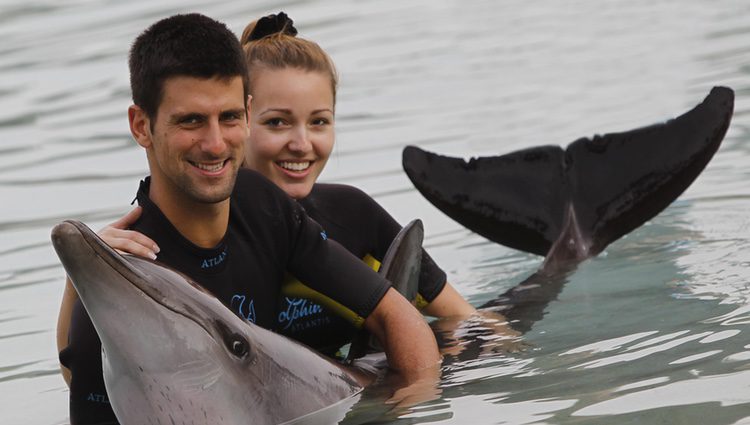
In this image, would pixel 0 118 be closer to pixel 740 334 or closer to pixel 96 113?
pixel 96 113

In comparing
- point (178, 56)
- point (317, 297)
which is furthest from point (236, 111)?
point (317, 297)

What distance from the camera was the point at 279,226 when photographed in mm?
5324

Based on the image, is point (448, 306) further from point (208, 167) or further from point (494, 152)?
point (494, 152)

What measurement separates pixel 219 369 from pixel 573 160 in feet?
11.9

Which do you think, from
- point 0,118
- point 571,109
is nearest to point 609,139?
point 571,109

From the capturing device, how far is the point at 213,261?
198 inches

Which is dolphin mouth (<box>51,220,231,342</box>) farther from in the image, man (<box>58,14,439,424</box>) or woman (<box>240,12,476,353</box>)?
woman (<box>240,12,476,353</box>)

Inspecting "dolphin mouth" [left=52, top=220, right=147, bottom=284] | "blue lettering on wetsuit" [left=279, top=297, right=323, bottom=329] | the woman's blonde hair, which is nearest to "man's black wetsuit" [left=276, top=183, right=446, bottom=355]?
"blue lettering on wetsuit" [left=279, top=297, right=323, bottom=329]

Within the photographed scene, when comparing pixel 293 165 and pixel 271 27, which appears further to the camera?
pixel 271 27

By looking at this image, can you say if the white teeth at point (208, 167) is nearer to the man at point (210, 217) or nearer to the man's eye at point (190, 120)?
the man at point (210, 217)

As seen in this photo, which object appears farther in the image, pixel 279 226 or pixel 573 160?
pixel 573 160

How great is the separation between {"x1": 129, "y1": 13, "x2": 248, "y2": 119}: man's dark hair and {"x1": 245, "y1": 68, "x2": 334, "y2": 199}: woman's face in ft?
4.20

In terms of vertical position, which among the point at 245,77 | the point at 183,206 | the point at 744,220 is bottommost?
the point at 744,220

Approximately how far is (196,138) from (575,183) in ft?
10.5
